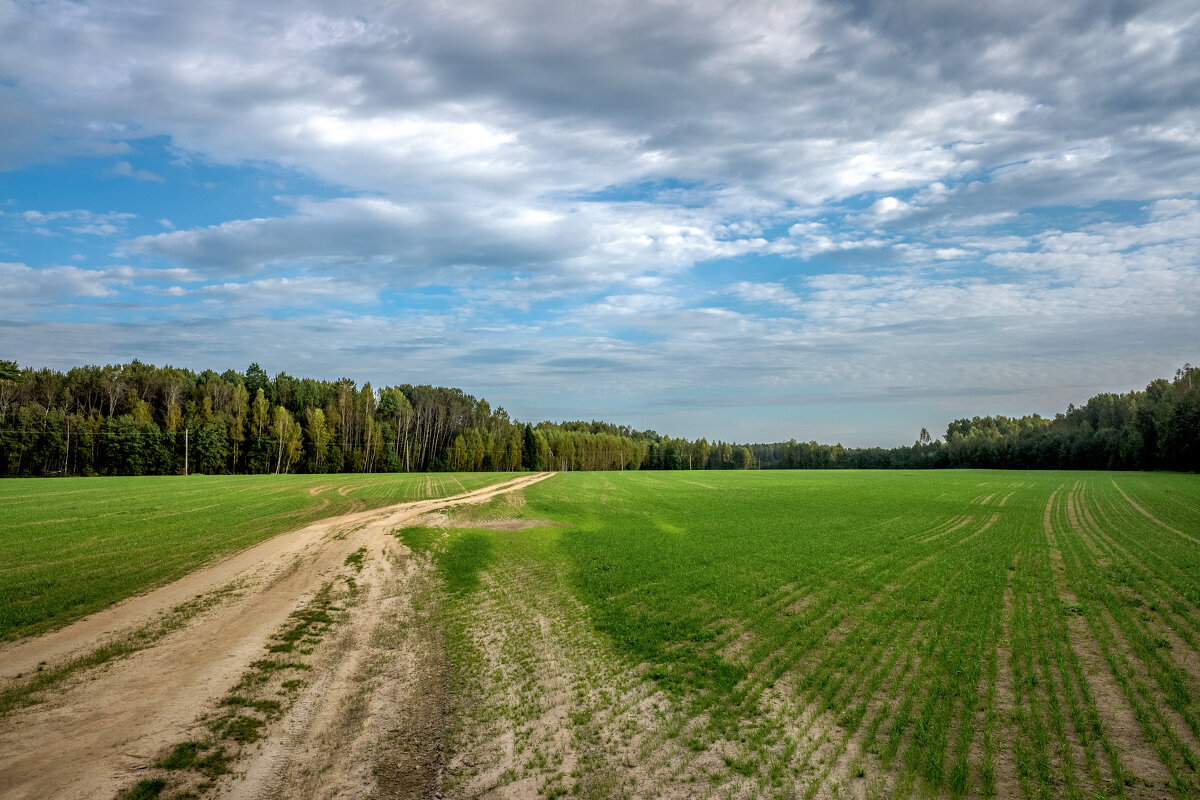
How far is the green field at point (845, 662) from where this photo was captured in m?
7.79

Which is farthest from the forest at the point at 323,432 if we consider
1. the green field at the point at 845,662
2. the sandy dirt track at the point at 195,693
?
the green field at the point at 845,662

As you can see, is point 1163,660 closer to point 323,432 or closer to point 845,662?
point 845,662

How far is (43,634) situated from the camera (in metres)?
12.5

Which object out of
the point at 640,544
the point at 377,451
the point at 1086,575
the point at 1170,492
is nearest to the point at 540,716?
the point at 640,544

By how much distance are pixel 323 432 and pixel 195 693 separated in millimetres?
110483

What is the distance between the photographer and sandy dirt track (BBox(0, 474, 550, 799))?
Answer: 7.51 metres

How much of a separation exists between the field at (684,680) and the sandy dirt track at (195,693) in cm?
6

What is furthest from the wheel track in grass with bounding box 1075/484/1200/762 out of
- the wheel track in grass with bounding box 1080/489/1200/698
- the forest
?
the forest

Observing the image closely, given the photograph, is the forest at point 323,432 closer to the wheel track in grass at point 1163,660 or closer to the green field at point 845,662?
the green field at point 845,662

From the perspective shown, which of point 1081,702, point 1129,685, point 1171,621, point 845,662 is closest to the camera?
point 1081,702

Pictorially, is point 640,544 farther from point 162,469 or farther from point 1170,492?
point 162,469

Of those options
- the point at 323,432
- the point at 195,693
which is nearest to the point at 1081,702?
the point at 195,693

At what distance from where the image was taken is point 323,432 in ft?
367

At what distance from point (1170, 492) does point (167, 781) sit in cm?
6821
